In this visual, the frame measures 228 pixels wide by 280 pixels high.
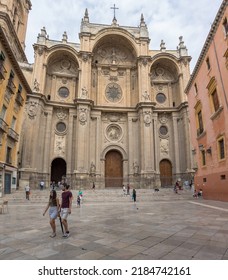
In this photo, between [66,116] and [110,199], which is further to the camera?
[66,116]

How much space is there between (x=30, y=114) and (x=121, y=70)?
16.9 metres

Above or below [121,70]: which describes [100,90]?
below

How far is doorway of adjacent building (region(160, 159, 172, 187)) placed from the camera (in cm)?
2938

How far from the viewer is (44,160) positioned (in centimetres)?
2705

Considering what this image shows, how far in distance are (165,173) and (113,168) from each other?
8.02 metres

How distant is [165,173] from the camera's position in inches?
1179

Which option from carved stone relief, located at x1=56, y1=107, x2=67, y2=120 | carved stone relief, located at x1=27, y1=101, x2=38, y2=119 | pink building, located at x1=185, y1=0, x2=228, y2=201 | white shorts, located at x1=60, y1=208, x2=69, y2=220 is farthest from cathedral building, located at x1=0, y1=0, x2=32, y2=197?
pink building, located at x1=185, y1=0, x2=228, y2=201

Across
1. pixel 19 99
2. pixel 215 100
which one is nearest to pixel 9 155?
pixel 19 99

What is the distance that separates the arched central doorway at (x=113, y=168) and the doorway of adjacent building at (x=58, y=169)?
6.39 metres

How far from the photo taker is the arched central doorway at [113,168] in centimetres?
2844

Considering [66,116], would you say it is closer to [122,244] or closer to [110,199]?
[110,199]

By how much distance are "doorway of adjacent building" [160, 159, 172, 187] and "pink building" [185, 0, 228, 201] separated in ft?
32.9

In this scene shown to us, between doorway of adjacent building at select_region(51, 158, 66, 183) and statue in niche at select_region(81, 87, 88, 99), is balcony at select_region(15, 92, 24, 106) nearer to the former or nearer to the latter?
statue in niche at select_region(81, 87, 88, 99)
